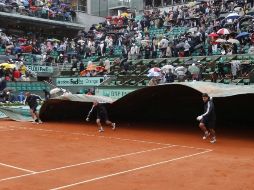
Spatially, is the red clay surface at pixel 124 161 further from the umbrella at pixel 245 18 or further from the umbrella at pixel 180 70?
the umbrella at pixel 245 18

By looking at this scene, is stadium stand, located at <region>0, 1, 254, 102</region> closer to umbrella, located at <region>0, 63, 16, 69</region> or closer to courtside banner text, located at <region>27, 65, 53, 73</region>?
umbrella, located at <region>0, 63, 16, 69</region>

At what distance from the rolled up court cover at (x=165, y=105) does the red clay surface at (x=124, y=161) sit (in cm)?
162

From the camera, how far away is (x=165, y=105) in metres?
20.8

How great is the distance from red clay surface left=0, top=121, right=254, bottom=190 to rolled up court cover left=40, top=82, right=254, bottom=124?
1616 millimetres

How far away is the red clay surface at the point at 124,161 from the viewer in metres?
9.03

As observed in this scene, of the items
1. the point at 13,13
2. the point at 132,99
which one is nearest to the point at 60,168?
the point at 132,99

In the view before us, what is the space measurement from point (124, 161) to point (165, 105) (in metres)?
9.59

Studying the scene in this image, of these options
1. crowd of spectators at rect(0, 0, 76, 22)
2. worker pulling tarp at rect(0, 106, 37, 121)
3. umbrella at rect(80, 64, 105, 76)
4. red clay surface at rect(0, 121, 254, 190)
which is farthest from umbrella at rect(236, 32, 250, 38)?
crowd of spectators at rect(0, 0, 76, 22)

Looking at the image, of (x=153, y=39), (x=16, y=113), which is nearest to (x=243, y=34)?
(x=153, y=39)

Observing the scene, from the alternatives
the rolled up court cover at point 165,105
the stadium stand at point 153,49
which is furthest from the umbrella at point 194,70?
the rolled up court cover at point 165,105

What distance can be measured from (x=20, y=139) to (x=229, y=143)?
729cm

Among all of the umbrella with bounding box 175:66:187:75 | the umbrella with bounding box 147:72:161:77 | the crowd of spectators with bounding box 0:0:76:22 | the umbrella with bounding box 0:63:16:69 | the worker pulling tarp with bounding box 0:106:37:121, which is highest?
the crowd of spectators with bounding box 0:0:76:22

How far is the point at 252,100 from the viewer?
16.9m

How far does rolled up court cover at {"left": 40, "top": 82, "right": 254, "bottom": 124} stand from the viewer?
1631 cm
